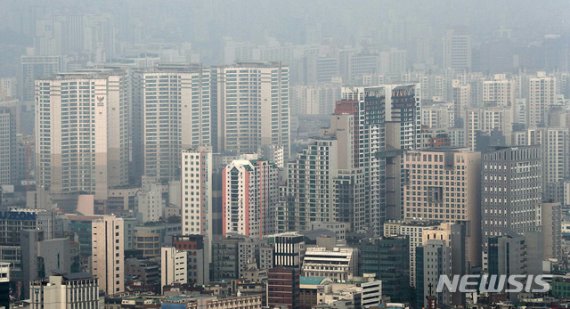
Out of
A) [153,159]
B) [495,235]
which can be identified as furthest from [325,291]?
[153,159]

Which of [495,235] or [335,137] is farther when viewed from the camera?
[335,137]

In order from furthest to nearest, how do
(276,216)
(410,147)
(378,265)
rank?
1. (410,147)
2. (276,216)
3. (378,265)

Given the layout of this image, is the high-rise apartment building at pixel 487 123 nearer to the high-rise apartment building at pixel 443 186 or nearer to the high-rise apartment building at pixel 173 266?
the high-rise apartment building at pixel 443 186

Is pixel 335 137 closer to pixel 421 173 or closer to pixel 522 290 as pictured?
pixel 421 173

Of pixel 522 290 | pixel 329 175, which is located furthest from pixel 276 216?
pixel 522 290

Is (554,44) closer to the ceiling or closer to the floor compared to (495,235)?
closer to the ceiling

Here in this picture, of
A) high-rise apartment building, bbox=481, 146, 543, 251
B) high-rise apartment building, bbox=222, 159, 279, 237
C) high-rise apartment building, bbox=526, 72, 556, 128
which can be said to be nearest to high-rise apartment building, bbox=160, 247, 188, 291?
high-rise apartment building, bbox=222, 159, 279, 237

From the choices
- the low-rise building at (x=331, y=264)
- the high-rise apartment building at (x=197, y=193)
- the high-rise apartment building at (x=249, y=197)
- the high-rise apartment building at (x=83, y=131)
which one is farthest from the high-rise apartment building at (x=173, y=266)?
the high-rise apartment building at (x=83, y=131)

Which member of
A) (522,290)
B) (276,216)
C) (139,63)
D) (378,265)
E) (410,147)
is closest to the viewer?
(522,290)
